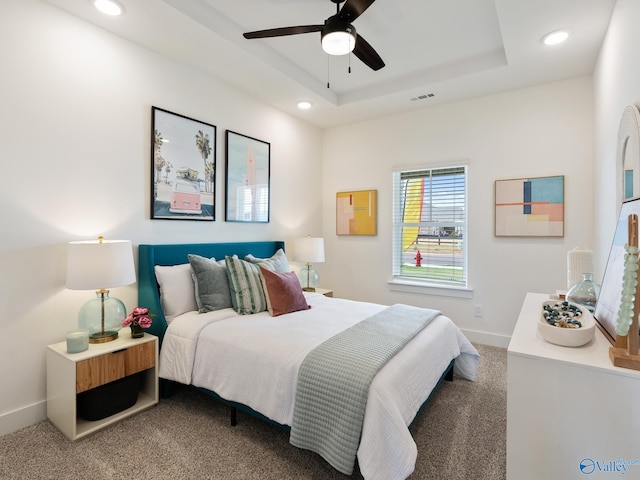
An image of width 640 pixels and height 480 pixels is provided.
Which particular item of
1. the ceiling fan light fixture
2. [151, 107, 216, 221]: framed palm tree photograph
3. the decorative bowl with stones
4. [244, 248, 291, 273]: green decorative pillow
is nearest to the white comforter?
[244, 248, 291, 273]: green decorative pillow

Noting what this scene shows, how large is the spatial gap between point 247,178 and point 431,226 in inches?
89.1

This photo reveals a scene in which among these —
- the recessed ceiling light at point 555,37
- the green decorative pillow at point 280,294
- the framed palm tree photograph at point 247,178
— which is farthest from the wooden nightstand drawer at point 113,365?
the recessed ceiling light at point 555,37

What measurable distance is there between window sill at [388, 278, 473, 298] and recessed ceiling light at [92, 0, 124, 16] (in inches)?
144

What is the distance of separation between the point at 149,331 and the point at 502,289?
3.41 m

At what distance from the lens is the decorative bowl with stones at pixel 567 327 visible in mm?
1248

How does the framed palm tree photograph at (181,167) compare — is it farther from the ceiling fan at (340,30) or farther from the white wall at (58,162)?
the ceiling fan at (340,30)

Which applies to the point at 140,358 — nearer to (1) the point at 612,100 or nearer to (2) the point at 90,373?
(2) the point at 90,373

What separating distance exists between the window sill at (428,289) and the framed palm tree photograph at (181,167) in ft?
7.80

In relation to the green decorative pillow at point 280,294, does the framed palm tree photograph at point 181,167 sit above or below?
above

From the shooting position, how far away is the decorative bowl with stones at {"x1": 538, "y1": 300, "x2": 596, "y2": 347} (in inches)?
49.1

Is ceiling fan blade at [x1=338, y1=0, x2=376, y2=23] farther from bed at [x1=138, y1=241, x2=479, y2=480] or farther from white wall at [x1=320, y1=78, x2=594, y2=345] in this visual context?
white wall at [x1=320, y1=78, x2=594, y2=345]

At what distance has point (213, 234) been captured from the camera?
3285 mm

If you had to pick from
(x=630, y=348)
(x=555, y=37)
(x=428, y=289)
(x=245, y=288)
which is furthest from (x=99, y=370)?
(x=555, y=37)

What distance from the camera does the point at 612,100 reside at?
2268mm
